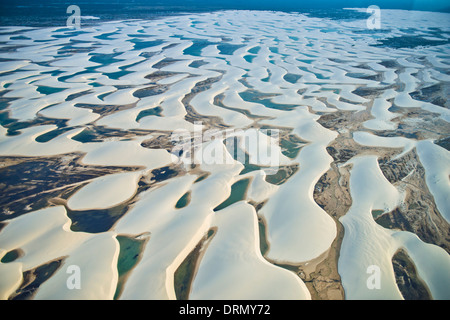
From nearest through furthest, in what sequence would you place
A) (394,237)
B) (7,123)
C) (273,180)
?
(394,237) < (273,180) < (7,123)

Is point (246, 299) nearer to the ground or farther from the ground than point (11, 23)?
nearer to the ground

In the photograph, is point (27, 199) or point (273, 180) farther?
point (273, 180)

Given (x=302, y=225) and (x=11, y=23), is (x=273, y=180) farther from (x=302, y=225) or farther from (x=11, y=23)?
(x=11, y=23)

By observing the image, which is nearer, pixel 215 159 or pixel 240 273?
pixel 240 273

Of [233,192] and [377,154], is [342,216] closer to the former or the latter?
[233,192]
